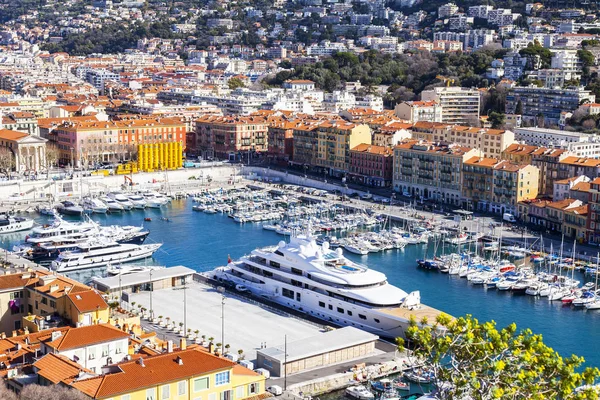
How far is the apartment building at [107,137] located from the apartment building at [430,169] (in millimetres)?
14828

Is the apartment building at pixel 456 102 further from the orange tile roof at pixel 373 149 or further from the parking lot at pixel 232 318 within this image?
the parking lot at pixel 232 318

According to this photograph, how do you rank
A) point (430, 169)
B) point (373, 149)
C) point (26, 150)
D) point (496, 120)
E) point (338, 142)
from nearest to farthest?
point (430, 169) < point (373, 149) < point (338, 142) < point (26, 150) < point (496, 120)

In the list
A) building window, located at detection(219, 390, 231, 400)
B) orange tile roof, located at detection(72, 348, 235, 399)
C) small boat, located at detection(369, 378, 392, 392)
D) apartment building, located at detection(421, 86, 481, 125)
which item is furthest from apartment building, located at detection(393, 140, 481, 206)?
orange tile roof, located at detection(72, 348, 235, 399)

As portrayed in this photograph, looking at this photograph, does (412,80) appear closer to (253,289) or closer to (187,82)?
(187,82)

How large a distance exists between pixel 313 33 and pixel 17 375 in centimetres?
10029

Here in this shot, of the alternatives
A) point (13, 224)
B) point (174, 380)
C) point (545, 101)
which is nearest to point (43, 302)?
point (174, 380)

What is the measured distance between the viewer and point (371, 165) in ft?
155

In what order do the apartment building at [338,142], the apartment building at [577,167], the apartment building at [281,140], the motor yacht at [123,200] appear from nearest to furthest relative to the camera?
the apartment building at [577,167]
the motor yacht at [123,200]
the apartment building at [338,142]
the apartment building at [281,140]

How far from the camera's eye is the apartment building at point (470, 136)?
4631 cm

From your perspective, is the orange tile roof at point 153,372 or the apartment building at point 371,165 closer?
the orange tile roof at point 153,372

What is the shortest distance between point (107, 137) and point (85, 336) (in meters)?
36.1

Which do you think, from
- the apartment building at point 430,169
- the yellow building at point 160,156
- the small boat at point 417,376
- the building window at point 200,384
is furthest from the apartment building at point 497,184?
the building window at point 200,384

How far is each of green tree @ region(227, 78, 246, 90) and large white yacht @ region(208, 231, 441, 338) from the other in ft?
178

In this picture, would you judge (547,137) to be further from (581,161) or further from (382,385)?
(382,385)
